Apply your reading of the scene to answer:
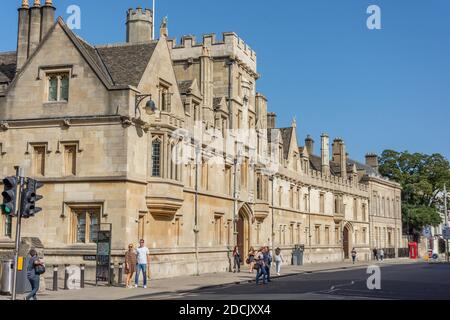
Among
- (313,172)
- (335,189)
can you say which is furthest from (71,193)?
(335,189)

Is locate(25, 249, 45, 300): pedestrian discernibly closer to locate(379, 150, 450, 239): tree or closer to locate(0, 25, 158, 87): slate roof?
locate(0, 25, 158, 87): slate roof

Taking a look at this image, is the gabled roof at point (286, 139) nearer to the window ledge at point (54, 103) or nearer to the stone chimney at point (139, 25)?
the stone chimney at point (139, 25)

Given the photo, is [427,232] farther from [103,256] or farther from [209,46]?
[103,256]

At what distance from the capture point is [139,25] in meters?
38.2

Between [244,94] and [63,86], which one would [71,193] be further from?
[244,94]

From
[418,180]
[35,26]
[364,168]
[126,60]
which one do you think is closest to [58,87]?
[126,60]

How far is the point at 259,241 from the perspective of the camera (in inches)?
1850

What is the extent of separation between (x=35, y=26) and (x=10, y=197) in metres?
17.7

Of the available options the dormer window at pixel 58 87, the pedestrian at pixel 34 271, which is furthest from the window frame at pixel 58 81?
the pedestrian at pixel 34 271

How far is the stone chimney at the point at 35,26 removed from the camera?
32.4 metres

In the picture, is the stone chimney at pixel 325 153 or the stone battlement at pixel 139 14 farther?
the stone chimney at pixel 325 153

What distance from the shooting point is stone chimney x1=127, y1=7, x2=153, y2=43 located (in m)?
38.2

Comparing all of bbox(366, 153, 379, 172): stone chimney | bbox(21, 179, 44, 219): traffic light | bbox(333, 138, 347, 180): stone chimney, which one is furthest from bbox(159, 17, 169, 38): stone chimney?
bbox(366, 153, 379, 172): stone chimney

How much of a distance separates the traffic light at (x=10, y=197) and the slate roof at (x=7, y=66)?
666 inches
